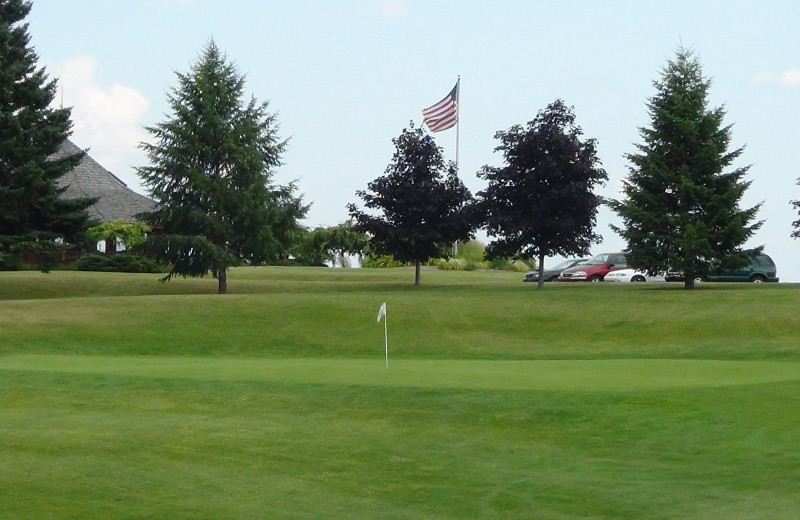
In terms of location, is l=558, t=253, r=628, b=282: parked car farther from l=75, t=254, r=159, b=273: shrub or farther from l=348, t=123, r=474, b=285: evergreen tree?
l=75, t=254, r=159, b=273: shrub

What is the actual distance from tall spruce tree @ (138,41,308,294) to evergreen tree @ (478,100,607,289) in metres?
8.14

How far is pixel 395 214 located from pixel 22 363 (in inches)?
955

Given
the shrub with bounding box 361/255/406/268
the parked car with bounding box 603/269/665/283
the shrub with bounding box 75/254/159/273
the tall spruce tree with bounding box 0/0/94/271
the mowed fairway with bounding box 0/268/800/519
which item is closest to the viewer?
the mowed fairway with bounding box 0/268/800/519

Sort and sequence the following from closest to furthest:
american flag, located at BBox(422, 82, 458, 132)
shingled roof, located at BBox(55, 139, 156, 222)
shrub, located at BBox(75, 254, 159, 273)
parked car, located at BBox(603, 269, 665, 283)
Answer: parked car, located at BBox(603, 269, 665, 283) → american flag, located at BBox(422, 82, 458, 132) → shrub, located at BBox(75, 254, 159, 273) → shingled roof, located at BBox(55, 139, 156, 222)

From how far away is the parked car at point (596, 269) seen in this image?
171ft

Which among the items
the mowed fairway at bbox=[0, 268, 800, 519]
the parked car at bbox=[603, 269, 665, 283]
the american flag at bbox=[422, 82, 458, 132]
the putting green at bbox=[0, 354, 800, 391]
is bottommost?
the mowed fairway at bbox=[0, 268, 800, 519]

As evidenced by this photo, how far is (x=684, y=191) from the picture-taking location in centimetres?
3888

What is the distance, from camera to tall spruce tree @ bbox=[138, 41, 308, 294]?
41.0 metres

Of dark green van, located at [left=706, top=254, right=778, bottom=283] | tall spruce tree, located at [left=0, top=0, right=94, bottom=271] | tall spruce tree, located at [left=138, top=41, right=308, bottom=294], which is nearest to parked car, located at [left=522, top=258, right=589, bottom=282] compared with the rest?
dark green van, located at [left=706, top=254, right=778, bottom=283]

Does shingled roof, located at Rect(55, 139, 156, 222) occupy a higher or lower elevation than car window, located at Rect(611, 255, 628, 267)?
higher

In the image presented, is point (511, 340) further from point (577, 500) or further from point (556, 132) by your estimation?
point (577, 500)

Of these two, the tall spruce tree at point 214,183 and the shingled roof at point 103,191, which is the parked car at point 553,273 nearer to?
the tall spruce tree at point 214,183

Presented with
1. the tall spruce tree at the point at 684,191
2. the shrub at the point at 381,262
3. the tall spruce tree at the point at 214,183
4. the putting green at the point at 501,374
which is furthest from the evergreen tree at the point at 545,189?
the shrub at the point at 381,262

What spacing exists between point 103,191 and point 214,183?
2951 cm
